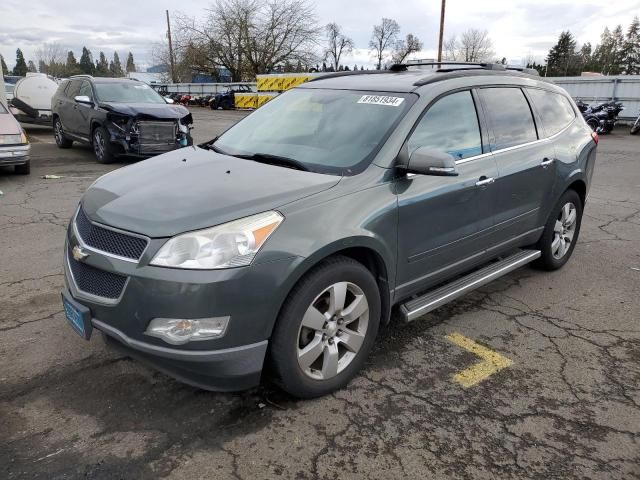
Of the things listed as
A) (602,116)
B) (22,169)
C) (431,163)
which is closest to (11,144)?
(22,169)

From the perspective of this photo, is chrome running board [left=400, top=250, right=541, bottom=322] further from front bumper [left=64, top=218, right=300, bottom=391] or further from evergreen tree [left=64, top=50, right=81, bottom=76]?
evergreen tree [left=64, top=50, right=81, bottom=76]

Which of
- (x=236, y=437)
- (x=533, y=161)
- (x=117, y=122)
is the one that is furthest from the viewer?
(x=117, y=122)

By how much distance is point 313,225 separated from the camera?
2.63 metres

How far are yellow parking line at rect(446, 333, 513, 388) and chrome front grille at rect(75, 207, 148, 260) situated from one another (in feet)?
6.58

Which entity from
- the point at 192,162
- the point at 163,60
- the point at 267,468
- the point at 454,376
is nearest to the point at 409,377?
the point at 454,376

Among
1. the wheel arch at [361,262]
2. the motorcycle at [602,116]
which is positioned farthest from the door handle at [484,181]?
the motorcycle at [602,116]

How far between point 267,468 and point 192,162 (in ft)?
6.45

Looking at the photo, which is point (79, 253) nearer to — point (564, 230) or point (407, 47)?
point (564, 230)

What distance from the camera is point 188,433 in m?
2.59

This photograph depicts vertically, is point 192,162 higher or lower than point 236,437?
higher

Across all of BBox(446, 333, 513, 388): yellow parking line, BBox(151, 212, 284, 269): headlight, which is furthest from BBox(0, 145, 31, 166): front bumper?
BBox(446, 333, 513, 388): yellow parking line

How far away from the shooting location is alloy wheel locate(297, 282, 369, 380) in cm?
272

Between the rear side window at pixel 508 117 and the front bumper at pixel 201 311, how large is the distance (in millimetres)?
2228

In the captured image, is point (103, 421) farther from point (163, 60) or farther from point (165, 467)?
point (163, 60)
